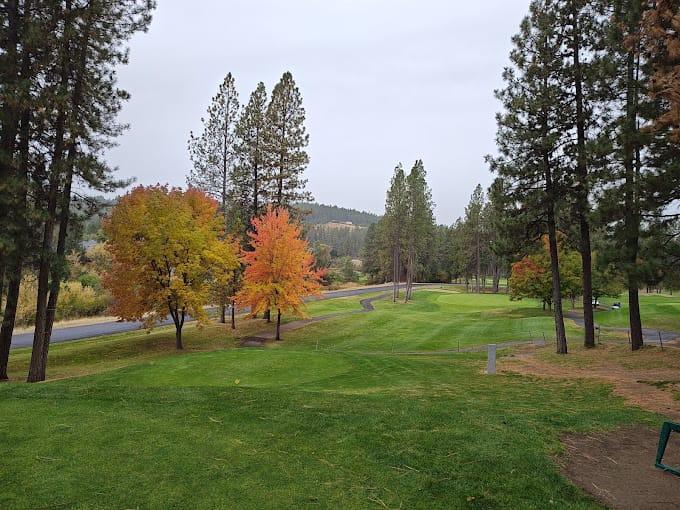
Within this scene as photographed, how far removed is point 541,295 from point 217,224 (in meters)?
31.1

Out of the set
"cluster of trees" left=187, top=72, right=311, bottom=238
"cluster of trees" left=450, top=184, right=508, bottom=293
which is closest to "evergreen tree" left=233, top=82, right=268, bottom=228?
"cluster of trees" left=187, top=72, right=311, bottom=238

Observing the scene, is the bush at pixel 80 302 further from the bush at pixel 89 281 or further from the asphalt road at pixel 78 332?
the asphalt road at pixel 78 332

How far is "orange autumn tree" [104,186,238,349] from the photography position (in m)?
22.4

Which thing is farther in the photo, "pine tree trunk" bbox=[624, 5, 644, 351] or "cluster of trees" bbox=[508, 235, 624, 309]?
"cluster of trees" bbox=[508, 235, 624, 309]

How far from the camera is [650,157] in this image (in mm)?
14648

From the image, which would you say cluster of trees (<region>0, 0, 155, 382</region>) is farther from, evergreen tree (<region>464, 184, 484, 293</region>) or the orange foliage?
evergreen tree (<region>464, 184, 484, 293</region>)

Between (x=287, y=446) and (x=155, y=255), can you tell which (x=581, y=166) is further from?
(x=155, y=255)

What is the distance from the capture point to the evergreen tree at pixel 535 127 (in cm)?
1908

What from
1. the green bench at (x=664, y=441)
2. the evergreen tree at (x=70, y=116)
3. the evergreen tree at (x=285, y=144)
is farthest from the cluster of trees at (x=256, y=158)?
the green bench at (x=664, y=441)

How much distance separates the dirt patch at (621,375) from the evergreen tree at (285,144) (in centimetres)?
2037

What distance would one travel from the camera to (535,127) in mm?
19797

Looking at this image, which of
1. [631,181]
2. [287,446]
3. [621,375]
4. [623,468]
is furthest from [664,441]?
[631,181]

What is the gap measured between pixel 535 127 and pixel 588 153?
4082 mm

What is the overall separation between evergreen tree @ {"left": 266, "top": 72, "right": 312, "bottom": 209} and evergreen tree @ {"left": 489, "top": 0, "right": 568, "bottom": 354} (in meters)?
17.0
